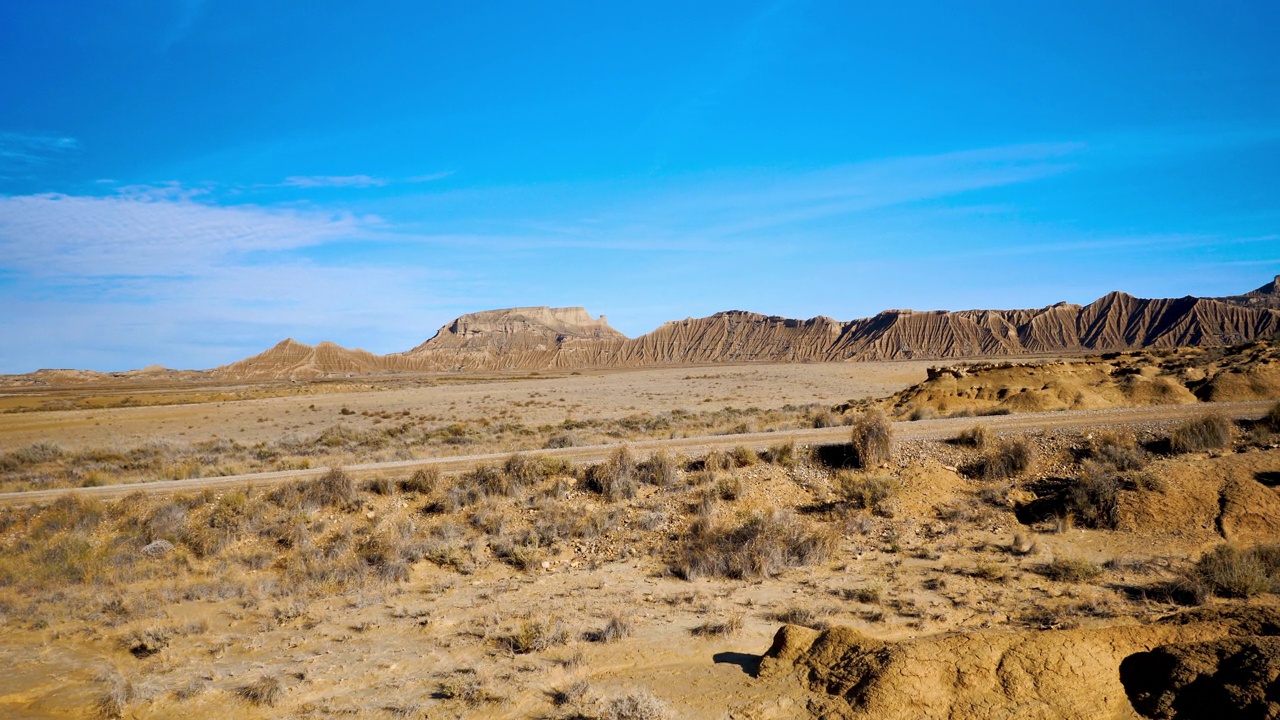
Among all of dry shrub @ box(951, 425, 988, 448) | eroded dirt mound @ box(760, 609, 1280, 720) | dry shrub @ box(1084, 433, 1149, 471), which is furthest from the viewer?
dry shrub @ box(951, 425, 988, 448)

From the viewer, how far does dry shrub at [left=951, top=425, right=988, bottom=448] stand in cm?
1695

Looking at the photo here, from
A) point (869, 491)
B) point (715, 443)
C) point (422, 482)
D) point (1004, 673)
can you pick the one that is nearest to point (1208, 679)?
point (1004, 673)

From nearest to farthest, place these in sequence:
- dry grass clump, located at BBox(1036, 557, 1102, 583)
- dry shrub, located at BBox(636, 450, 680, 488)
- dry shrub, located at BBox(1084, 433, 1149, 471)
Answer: dry grass clump, located at BBox(1036, 557, 1102, 583)
dry shrub, located at BBox(1084, 433, 1149, 471)
dry shrub, located at BBox(636, 450, 680, 488)

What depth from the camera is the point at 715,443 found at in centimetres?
1998

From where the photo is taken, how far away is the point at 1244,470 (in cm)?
1342

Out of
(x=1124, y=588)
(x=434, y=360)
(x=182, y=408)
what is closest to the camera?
(x=1124, y=588)

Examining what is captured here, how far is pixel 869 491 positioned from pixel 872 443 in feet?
6.07

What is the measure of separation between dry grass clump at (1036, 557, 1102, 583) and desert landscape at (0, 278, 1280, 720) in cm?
4

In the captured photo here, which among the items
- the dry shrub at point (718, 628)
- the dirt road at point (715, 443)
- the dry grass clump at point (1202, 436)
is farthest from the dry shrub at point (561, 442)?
the dry grass clump at point (1202, 436)

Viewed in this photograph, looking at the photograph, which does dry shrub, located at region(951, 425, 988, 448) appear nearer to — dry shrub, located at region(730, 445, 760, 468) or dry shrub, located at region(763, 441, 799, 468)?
dry shrub, located at region(763, 441, 799, 468)

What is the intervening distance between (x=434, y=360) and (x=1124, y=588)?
564 feet

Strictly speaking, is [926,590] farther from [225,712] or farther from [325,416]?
[325,416]

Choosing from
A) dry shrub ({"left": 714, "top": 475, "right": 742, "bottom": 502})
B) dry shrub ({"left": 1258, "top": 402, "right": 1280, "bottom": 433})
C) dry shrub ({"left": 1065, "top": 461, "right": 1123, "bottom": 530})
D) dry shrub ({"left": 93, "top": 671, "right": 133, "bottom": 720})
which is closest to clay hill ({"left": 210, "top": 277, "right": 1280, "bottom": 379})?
dry shrub ({"left": 1258, "top": 402, "right": 1280, "bottom": 433})

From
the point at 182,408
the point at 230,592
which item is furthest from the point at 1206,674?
the point at 182,408
